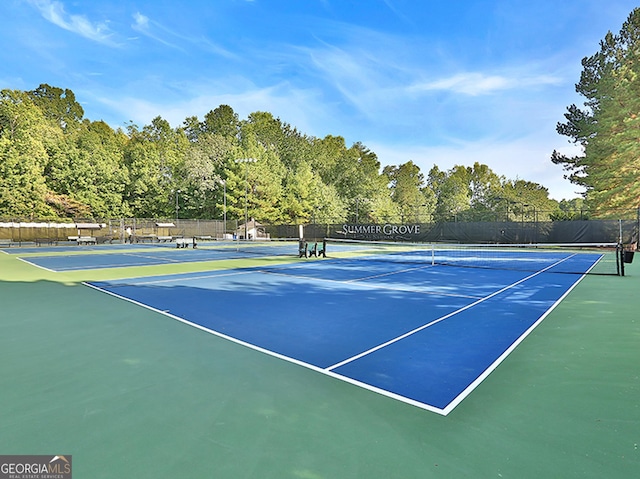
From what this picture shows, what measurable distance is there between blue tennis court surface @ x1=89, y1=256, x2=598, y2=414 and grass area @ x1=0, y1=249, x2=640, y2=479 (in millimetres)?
270

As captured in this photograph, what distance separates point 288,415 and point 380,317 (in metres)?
3.26

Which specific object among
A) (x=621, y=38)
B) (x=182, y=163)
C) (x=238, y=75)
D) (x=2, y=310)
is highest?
(x=238, y=75)

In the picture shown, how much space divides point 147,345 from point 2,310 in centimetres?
402

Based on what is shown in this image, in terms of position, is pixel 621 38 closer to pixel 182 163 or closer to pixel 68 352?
pixel 68 352

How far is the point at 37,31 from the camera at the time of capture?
81.4 ft

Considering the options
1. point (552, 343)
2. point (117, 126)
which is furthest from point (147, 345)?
point (117, 126)

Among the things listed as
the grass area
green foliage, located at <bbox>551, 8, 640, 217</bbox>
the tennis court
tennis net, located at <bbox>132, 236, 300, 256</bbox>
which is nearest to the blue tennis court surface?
the grass area

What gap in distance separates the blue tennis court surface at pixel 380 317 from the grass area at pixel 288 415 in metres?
0.27

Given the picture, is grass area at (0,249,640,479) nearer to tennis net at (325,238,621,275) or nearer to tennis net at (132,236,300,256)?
tennis net at (325,238,621,275)

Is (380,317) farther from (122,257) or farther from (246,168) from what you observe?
(246,168)

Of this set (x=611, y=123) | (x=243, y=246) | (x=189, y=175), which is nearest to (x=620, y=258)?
(x=611, y=123)

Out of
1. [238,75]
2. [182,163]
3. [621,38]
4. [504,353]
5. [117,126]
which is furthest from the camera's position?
[117,126]

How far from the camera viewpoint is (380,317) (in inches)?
229

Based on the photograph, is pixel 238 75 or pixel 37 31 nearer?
pixel 37 31
